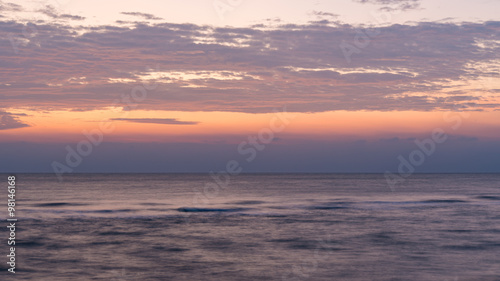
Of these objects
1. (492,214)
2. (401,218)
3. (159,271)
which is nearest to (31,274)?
(159,271)

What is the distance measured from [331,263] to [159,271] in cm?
903

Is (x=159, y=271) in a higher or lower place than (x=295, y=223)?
lower

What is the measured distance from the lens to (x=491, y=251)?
29141 millimetres

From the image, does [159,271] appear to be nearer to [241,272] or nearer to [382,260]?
[241,272]

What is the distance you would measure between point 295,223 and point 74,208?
Answer: 28738 mm

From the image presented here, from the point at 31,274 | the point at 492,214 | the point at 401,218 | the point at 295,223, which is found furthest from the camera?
the point at 492,214

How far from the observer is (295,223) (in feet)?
139

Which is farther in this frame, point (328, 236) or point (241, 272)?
point (328, 236)

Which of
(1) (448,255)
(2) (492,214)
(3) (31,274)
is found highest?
(2) (492,214)

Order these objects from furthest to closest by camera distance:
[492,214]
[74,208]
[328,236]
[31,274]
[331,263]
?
[74,208]
[492,214]
[328,236]
[331,263]
[31,274]

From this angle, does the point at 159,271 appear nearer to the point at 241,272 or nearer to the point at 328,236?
the point at 241,272

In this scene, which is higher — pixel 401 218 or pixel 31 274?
pixel 401 218

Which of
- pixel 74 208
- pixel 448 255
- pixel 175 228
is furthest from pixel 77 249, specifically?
pixel 74 208

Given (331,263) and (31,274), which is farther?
(331,263)
